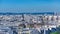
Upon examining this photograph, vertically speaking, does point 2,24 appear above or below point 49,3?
below

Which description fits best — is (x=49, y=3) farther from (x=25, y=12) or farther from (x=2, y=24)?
(x=2, y=24)

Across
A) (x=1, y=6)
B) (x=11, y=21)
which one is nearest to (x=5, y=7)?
(x=1, y=6)

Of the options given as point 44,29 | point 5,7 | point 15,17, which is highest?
point 5,7

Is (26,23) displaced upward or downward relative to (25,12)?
downward

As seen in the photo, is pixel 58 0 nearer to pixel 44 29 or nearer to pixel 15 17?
pixel 44 29

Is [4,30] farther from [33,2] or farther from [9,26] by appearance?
[33,2]

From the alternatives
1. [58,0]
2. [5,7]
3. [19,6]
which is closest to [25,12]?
[19,6]

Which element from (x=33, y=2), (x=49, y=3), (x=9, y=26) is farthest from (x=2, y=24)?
(x=49, y=3)
